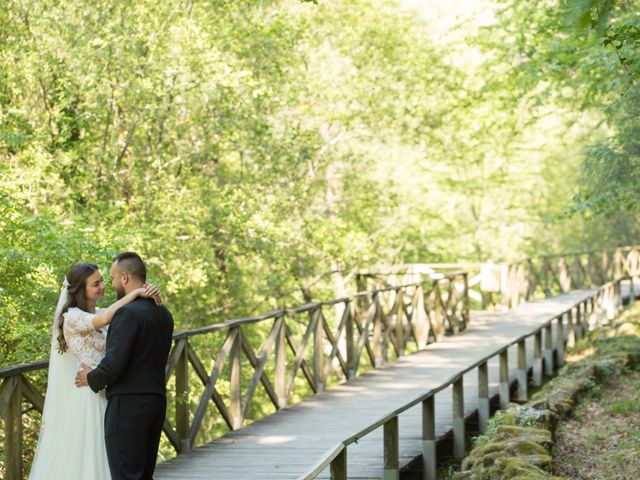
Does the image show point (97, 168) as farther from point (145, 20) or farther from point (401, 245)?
point (401, 245)

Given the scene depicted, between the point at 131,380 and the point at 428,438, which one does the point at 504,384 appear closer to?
the point at 428,438

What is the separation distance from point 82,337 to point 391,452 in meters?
2.64

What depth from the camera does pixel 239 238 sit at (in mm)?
16859

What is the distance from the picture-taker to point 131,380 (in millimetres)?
5137

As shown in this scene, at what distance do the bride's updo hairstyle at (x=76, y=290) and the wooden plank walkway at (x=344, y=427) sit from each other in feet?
6.96

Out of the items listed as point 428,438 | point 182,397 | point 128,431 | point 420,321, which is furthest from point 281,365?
point 420,321

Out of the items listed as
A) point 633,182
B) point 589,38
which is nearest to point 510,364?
point 633,182

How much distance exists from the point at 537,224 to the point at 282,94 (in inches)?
745

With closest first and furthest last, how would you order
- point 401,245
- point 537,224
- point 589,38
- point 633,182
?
point 633,182 → point 589,38 → point 401,245 → point 537,224

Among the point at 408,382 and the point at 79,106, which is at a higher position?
the point at 79,106

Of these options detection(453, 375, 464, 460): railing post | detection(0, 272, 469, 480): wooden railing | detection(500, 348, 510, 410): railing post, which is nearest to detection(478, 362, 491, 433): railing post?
detection(500, 348, 510, 410): railing post

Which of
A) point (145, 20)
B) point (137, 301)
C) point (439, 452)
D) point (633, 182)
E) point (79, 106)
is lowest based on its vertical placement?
point (439, 452)

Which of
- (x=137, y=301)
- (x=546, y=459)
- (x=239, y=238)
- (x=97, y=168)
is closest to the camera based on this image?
(x=137, y=301)

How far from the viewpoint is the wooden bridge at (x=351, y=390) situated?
7.26 m
